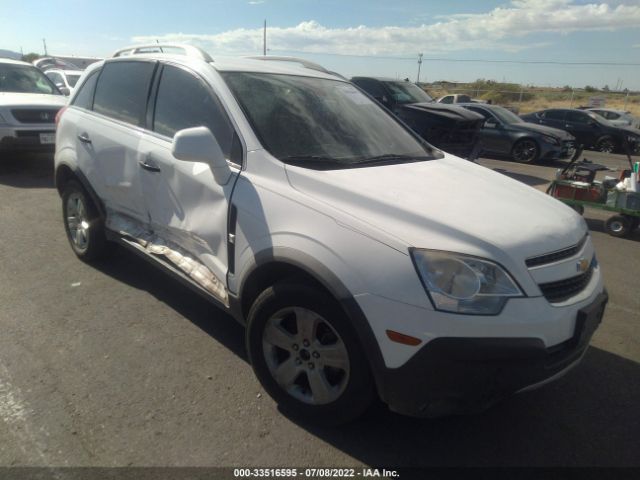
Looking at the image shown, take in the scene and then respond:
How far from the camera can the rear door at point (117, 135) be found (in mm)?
3615

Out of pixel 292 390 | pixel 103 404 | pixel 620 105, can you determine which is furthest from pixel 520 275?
pixel 620 105

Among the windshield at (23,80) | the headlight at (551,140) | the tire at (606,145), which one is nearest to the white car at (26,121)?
the windshield at (23,80)

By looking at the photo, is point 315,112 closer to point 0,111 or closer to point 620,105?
point 0,111

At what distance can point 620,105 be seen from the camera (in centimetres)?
4188

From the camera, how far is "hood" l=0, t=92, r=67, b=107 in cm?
814

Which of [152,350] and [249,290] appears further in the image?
[152,350]

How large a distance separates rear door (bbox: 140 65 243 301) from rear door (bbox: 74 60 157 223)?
0.17 m

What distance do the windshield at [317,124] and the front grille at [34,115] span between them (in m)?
6.60

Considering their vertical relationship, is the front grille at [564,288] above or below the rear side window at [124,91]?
below

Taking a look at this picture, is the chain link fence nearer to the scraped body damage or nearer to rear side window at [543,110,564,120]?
rear side window at [543,110,564,120]

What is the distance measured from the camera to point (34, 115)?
8219 millimetres

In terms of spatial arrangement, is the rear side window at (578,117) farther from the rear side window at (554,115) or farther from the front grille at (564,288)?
the front grille at (564,288)

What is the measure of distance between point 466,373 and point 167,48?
10.6ft

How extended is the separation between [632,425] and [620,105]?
155ft
